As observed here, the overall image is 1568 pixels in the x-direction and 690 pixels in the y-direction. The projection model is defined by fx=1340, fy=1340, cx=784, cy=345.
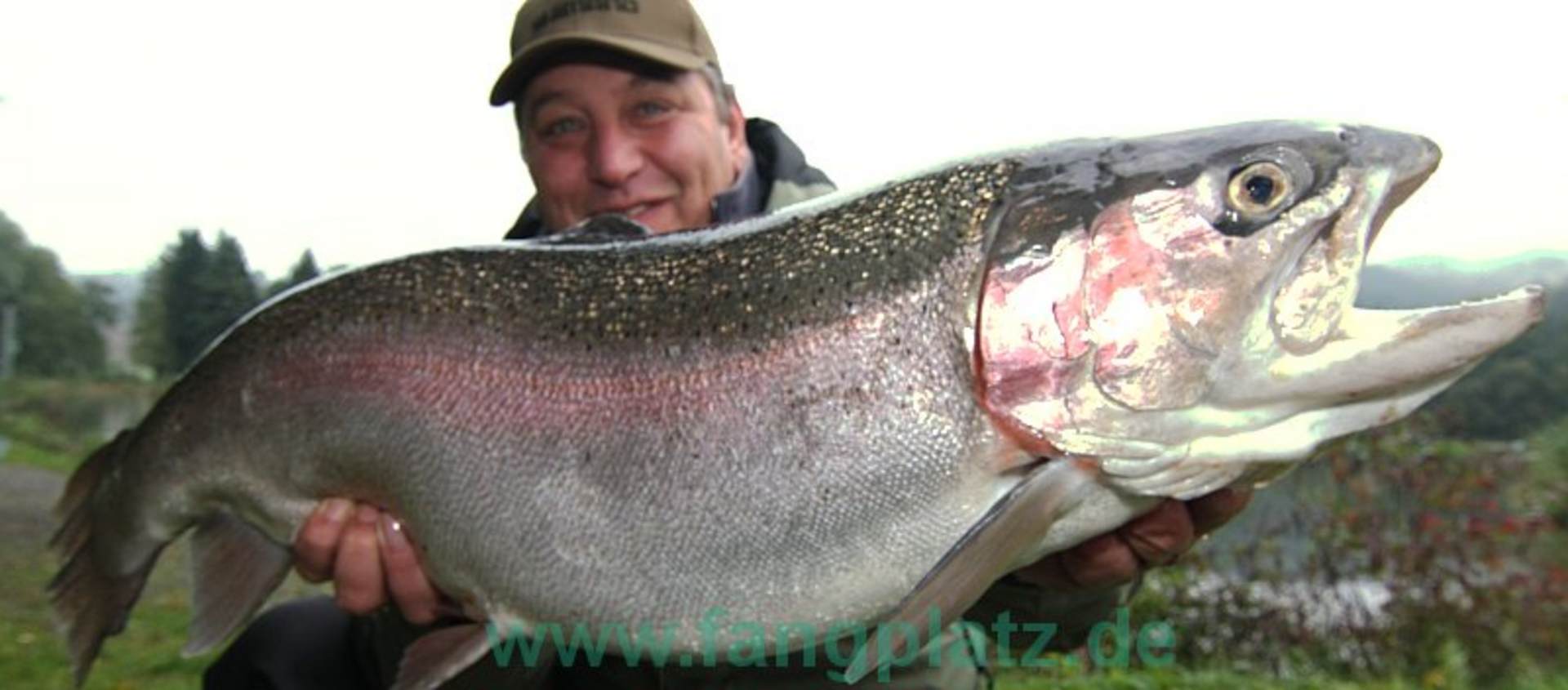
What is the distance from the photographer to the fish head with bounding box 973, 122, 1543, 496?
197 cm

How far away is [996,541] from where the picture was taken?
2018 millimetres

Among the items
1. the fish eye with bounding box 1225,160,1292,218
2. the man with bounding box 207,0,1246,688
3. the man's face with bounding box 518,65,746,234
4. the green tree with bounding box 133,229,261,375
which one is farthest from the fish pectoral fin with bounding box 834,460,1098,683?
the green tree with bounding box 133,229,261,375

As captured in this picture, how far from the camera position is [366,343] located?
2.47 metres

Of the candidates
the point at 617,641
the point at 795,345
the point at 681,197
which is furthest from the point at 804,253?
the point at 681,197

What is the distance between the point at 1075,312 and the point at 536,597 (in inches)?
42.1

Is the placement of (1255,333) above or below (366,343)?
below

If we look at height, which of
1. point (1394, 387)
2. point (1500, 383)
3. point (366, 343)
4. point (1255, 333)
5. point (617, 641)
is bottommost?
point (1500, 383)

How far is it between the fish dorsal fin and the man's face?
42.6 inches

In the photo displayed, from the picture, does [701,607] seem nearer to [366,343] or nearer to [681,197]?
[366,343]

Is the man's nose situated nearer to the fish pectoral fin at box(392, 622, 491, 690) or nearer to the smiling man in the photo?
the smiling man

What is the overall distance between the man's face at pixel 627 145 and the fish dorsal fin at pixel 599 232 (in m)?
1.08

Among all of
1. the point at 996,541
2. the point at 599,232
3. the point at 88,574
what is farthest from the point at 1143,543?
the point at 88,574

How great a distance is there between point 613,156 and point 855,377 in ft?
5.69

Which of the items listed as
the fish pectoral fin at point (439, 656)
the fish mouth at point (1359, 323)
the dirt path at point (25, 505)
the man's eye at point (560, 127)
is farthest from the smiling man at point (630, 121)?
the dirt path at point (25, 505)
